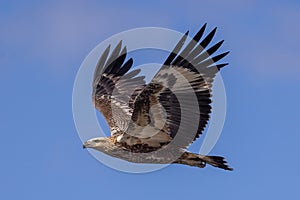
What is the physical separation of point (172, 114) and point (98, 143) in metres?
1.47

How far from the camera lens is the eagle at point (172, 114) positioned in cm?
1405

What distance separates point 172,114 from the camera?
14.6 m

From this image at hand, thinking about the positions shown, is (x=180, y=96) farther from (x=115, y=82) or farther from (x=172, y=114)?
(x=115, y=82)

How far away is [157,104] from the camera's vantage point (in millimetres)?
14344

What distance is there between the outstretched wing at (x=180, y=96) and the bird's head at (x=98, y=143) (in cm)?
68

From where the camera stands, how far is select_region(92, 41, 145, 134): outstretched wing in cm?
1752

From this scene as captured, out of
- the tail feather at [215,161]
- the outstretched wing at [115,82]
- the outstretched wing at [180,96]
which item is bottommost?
the tail feather at [215,161]

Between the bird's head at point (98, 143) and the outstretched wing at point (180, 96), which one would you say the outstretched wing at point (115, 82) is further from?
the outstretched wing at point (180, 96)

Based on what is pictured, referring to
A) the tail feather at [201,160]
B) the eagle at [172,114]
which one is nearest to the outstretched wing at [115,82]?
the eagle at [172,114]

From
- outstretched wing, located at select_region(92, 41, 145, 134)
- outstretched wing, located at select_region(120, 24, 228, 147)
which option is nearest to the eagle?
outstretched wing, located at select_region(120, 24, 228, 147)

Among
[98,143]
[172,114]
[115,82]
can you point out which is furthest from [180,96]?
[115,82]

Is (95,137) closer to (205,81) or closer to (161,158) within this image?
(161,158)

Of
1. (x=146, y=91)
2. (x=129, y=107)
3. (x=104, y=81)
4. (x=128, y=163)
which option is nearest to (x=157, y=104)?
(x=146, y=91)

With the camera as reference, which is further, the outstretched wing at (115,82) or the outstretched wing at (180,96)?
the outstretched wing at (115,82)
